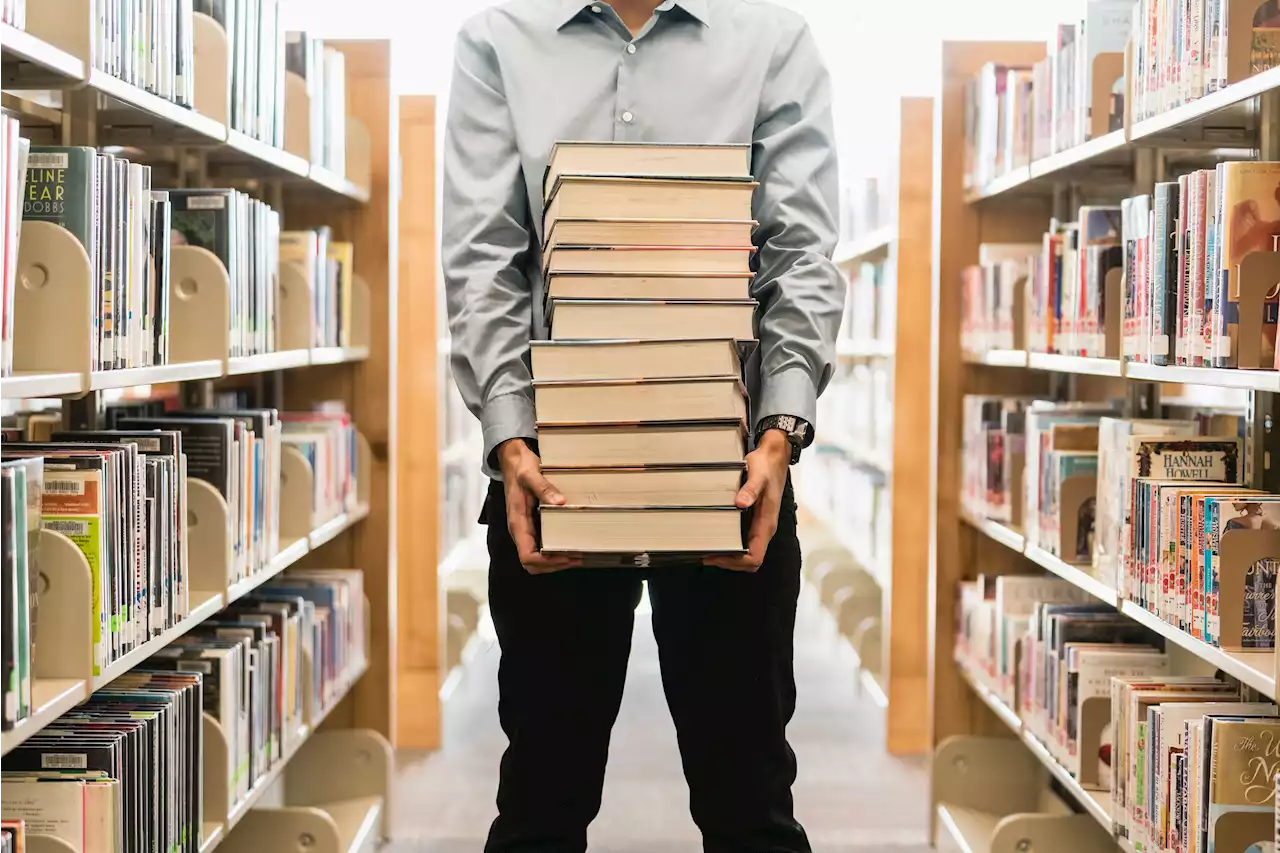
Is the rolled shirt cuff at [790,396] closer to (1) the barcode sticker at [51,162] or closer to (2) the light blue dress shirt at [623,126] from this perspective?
(2) the light blue dress shirt at [623,126]

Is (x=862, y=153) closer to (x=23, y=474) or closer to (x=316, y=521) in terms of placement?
(x=316, y=521)

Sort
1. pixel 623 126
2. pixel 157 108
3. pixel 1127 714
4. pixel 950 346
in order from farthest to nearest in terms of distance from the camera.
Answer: pixel 950 346
pixel 1127 714
pixel 157 108
pixel 623 126

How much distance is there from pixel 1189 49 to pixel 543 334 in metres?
1.00

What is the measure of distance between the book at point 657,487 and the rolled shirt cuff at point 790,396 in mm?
131

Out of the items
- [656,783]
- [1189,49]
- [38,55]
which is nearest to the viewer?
[38,55]

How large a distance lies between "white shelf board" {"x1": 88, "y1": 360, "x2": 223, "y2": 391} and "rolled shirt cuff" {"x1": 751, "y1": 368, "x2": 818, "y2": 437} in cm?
76

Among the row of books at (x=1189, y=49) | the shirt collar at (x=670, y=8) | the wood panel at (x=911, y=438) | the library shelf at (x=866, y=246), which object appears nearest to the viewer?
the shirt collar at (x=670, y=8)

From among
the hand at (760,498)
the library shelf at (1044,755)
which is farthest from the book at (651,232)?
the library shelf at (1044,755)

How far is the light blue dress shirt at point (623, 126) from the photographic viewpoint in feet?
5.07

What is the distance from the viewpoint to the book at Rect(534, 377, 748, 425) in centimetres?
138

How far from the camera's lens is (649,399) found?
54.6 inches

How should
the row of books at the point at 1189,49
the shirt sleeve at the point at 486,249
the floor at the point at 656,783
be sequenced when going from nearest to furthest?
the shirt sleeve at the point at 486,249
the row of books at the point at 1189,49
the floor at the point at 656,783

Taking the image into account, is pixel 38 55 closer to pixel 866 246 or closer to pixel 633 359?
pixel 633 359

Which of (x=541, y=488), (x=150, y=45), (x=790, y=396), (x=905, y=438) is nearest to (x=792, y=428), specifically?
(x=790, y=396)
